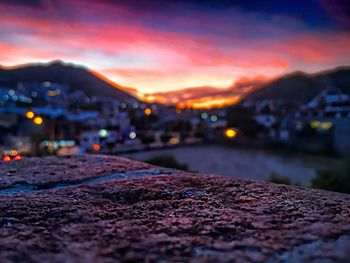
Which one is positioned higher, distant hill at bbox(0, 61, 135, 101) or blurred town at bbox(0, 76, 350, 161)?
distant hill at bbox(0, 61, 135, 101)

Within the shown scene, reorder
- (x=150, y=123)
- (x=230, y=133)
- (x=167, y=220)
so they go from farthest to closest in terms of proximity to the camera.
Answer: (x=150, y=123) → (x=230, y=133) → (x=167, y=220)

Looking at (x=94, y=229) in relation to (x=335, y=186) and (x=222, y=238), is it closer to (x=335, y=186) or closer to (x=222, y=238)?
(x=222, y=238)

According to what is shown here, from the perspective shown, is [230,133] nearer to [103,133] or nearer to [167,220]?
[103,133]

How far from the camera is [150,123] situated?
38656mm

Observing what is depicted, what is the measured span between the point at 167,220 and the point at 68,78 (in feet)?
152

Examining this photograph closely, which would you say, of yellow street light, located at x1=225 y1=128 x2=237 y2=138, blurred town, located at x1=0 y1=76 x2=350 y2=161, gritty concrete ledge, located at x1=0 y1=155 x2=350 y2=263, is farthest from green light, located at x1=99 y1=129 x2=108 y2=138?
gritty concrete ledge, located at x1=0 y1=155 x2=350 y2=263

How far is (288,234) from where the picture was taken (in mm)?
869

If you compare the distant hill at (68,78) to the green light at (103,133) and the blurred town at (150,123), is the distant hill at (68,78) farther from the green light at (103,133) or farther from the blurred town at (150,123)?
the green light at (103,133)

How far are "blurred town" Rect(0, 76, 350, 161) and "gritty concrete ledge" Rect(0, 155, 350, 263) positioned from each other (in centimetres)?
1667

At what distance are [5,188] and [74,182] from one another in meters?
0.25

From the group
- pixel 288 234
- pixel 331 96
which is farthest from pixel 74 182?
pixel 331 96

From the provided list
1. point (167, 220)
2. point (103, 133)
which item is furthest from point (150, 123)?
point (167, 220)

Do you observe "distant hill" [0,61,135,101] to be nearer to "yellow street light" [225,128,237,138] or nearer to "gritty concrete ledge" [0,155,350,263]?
"yellow street light" [225,128,237,138]

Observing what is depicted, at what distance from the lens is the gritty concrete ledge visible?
30.9 inches
